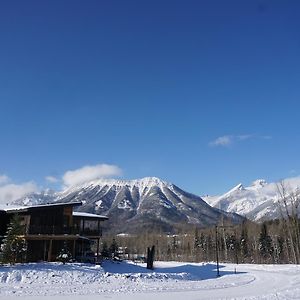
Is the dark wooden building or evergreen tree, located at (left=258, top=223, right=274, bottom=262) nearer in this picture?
the dark wooden building

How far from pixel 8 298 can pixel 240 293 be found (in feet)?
47.7

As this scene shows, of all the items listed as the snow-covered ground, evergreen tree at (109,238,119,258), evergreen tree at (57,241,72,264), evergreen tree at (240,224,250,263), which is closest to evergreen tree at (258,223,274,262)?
evergreen tree at (240,224,250,263)

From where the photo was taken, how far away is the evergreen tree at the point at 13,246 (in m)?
39.8

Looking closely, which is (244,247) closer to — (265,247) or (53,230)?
(265,247)

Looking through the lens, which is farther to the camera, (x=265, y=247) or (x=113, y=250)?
(x=265, y=247)

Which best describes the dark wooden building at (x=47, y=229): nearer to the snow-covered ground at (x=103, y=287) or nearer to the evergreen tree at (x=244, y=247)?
the snow-covered ground at (x=103, y=287)

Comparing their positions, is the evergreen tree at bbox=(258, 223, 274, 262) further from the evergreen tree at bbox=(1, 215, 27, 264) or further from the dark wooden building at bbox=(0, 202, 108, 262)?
the evergreen tree at bbox=(1, 215, 27, 264)

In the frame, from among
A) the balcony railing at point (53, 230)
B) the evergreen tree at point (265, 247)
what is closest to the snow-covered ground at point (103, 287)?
→ the balcony railing at point (53, 230)

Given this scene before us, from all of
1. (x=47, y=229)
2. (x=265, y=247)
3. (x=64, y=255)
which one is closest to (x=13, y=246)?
(x=64, y=255)

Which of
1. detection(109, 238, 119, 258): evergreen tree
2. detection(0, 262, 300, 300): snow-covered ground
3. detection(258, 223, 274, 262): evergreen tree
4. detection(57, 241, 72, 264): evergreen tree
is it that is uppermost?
detection(258, 223, 274, 262): evergreen tree

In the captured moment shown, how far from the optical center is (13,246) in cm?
4050

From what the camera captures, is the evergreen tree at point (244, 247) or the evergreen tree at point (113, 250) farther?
the evergreen tree at point (244, 247)

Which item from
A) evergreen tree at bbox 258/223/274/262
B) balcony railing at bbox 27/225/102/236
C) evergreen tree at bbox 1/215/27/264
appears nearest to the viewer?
evergreen tree at bbox 1/215/27/264

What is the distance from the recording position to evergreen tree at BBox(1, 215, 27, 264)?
39750 millimetres
